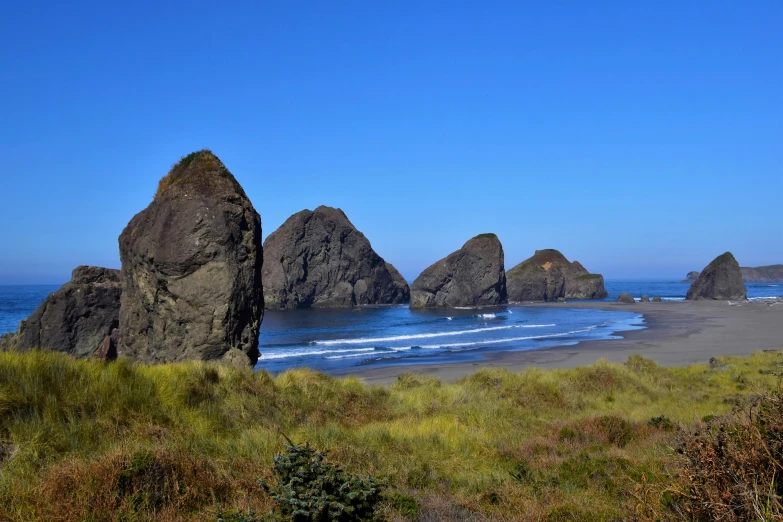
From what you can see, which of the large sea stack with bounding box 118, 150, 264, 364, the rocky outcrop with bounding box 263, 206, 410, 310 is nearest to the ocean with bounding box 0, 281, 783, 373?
the large sea stack with bounding box 118, 150, 264, 364

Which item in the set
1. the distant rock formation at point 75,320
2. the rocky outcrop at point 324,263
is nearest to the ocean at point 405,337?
the distant rock formation at point 75,320

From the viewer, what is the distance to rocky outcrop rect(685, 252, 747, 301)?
94688 mm

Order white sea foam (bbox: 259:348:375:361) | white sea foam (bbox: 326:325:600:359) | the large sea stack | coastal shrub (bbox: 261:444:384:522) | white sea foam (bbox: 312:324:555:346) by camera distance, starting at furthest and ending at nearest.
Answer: white sea foam (bbox: 312:324:555:346) < white sea foam (bbox: 326:325:600:359) < white sea foam (bbox: 259:348:375:361) < the large sea stack < coastal shrub (bbox: 261:444:384:522)

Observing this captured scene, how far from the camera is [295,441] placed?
8500 mm

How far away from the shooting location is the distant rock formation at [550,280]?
116375mm

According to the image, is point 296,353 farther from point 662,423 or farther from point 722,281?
point 722,281

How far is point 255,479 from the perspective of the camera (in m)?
6.27

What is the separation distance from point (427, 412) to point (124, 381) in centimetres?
647

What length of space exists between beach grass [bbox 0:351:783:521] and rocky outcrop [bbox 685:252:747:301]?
9331 cm

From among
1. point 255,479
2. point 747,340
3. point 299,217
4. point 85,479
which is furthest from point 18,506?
point 299,217

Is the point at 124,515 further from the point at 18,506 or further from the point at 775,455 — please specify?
the point at 775,455

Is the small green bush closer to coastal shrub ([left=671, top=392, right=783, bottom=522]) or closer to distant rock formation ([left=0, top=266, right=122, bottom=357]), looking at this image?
coastal shrub ([left=671, top=392, right=783, bottom=522])

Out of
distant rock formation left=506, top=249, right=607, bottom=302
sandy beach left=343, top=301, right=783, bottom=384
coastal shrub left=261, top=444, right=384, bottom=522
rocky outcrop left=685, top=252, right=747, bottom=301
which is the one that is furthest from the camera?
distant rock formation left=506, top=249, right=607, bottom=302

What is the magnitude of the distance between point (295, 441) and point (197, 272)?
11.4m
